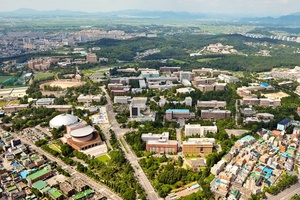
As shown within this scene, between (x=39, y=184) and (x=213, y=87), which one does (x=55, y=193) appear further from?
(x=213, y=87)

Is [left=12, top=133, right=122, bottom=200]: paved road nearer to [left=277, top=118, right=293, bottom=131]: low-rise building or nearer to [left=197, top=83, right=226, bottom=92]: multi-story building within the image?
[left=277, top=118, right=293, bottom=131]: low-rise building

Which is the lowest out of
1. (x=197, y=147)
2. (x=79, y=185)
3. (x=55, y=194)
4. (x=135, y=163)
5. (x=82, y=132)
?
(x=135, y=163)

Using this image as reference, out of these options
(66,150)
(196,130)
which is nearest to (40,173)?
(66,150)

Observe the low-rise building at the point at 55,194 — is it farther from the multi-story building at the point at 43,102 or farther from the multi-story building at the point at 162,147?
the multi-story building at the point at 43,102

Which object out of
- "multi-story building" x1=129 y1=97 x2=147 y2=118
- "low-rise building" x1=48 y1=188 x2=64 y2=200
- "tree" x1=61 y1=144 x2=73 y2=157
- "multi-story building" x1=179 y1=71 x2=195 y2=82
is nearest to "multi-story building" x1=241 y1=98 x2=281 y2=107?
"multi-story building" x1=129 y1=97 x2=147 y2=118

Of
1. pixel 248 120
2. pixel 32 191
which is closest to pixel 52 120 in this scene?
pixel 32 191

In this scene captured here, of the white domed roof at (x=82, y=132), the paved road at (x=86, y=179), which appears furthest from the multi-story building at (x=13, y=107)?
the white domed roof at (x=82, y=132)

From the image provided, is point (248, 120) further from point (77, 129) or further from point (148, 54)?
point (148, 54)
